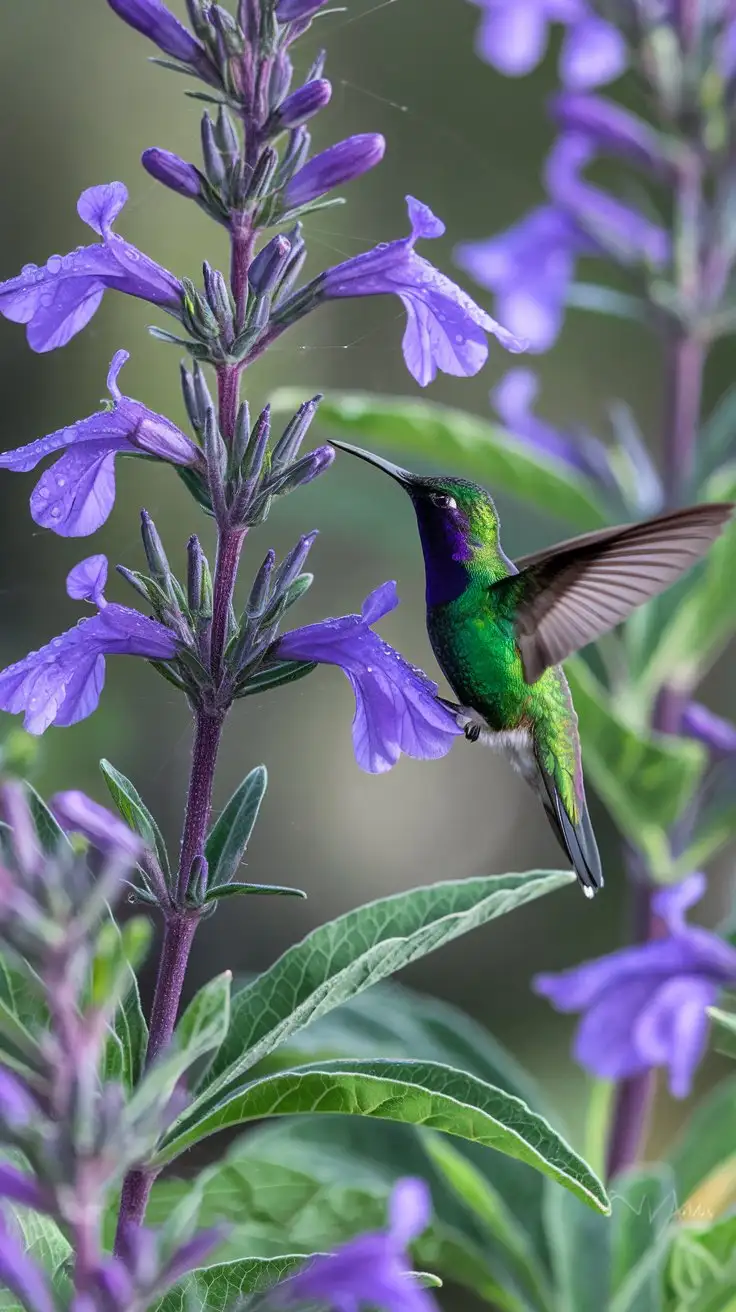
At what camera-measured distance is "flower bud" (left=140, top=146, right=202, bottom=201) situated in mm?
1125

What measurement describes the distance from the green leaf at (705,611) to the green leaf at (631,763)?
5.6 inches

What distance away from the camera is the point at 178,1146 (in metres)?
1.09

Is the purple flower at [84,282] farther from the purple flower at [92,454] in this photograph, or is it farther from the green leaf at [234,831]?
the green leaf at [234,831]

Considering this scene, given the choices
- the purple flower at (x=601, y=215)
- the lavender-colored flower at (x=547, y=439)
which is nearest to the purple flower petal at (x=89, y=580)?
the lavender-colored flower at (x=547, y=439)

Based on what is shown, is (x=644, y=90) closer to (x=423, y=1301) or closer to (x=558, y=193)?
(x=558, y=193)

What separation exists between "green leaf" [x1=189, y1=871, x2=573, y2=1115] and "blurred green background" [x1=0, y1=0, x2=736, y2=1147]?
88.4 inches

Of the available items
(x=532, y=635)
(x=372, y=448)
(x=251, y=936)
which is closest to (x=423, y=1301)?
(x=532, y=635)

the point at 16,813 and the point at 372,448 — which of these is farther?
the point at 372,448

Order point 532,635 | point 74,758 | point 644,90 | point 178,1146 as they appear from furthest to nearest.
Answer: point 74,758
point 644,90
point 532,635
point 178,1146

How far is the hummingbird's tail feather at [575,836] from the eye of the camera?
1598mm

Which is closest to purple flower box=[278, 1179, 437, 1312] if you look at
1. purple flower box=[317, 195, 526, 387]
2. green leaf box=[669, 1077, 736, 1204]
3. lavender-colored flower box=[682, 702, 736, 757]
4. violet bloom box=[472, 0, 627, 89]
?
purple flower box=[317, 195, 526, 387]

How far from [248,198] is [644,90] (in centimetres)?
145

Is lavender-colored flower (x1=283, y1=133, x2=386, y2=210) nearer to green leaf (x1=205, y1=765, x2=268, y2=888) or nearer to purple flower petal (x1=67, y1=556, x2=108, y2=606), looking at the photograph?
purple flower petal (x1=67, y1=556, x2=108, y2=606)

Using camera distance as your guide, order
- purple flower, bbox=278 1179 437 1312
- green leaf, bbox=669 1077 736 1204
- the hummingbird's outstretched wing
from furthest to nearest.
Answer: green leaf, bbox=669 1077 736 1204
the hummingbird's outstretched wing
purple flower, bbox=278 1179 437 1312
